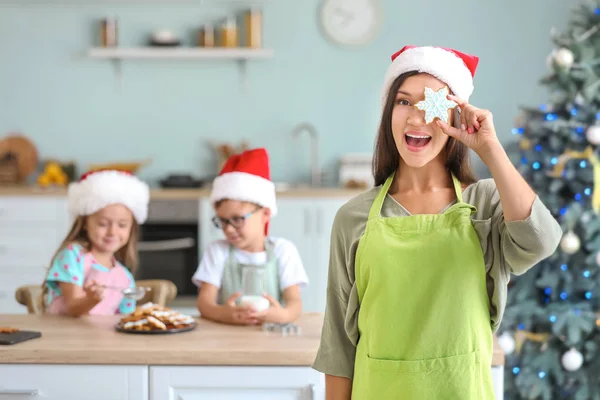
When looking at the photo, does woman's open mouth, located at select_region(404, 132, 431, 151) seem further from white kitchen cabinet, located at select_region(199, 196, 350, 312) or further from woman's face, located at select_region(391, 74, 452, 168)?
white kitchen cabinet, located at select_region(199, 196, 350, 312)

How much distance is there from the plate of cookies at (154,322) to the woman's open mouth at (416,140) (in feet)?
2.80

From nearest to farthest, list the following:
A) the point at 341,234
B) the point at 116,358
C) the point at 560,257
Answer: the point at 341,234, the point at 116,358, the point at 560,257

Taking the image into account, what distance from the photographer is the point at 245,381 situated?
1882 mm

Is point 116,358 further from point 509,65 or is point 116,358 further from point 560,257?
point 509,65

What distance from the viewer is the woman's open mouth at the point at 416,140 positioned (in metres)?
1.51

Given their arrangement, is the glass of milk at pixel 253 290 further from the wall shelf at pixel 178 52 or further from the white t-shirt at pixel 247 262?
the wall shelf at pixel 178 52

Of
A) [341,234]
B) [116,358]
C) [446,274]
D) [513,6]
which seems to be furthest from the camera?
[513,6]

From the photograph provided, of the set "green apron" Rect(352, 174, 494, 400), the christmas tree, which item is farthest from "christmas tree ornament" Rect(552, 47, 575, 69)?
"green apron" Rect(352, 174, 494, 400)

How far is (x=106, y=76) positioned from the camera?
5.49 m

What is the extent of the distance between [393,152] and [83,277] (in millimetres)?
1285

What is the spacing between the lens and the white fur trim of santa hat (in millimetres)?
2549

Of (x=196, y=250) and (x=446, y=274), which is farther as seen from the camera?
(x=196, y=250)

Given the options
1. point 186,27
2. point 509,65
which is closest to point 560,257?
point 509,65

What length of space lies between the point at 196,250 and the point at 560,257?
229 cm
